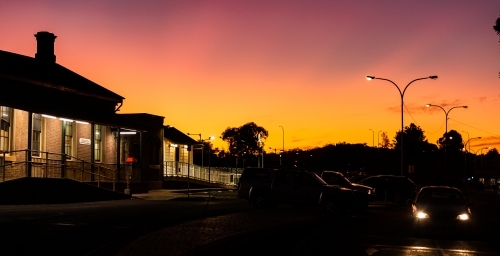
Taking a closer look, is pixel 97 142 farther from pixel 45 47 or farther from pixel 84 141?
pixel 45 47

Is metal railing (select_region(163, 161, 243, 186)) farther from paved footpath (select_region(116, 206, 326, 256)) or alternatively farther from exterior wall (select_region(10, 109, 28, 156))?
paved footpath (select_region(116, 206, 326, 256))

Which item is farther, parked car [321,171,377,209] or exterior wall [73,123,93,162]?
exterior wall [73,123,93,162]

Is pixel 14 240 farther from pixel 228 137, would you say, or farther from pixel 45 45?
pixel 228 137

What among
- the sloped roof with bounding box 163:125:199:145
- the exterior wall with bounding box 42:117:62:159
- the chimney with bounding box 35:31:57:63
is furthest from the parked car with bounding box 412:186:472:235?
the sloped roof with bounding box 163:125:199:145

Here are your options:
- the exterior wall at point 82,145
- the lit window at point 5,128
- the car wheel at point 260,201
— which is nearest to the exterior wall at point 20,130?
the lit window at point 5,128

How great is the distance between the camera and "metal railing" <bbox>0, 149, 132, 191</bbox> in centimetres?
3278

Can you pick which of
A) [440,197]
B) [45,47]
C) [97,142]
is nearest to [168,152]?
[45,47]

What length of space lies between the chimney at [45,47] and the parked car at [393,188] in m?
24.3

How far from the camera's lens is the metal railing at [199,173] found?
2362 inches

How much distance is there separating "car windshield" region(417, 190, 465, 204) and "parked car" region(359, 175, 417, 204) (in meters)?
16.3

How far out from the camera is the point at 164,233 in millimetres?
17438

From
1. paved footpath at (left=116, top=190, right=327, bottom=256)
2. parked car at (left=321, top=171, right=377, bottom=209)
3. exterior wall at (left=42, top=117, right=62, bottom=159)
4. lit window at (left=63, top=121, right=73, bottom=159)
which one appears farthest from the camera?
lit window at (left=63, top=121, right=73, bottom=159)

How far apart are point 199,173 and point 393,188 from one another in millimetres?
29263

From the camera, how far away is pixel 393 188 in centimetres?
3812
